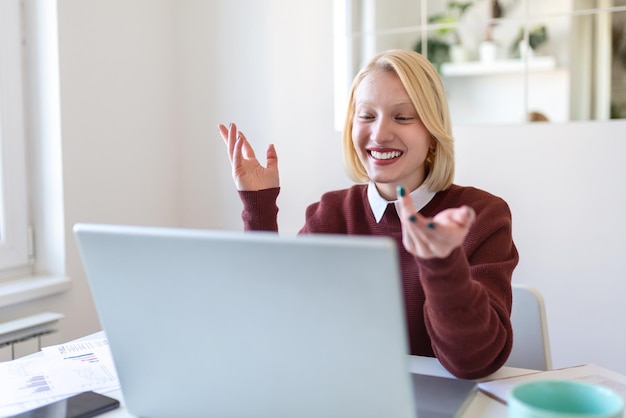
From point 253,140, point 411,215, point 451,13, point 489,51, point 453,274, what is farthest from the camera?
point 489,51

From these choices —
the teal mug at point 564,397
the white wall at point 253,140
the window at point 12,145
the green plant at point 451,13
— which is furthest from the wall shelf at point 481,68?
the teal mug at point 564,397

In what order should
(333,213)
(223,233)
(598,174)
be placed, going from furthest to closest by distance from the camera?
1. (598,174)
2. (333,213)
3. (223,233)

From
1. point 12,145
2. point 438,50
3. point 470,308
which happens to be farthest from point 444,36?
point 470,308

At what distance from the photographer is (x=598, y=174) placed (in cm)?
223

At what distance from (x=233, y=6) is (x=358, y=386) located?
7.46 feet

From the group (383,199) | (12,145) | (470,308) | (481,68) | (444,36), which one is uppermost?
(444,36)

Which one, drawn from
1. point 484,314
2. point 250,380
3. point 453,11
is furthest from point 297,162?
point 250,380

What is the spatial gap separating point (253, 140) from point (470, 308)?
1860 mm

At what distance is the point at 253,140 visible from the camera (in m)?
2.75

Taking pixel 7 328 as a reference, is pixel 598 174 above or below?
above

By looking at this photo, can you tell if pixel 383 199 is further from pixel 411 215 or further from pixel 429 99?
pixel 411 215

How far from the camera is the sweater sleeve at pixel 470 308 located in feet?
3.09

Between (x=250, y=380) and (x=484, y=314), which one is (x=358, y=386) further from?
(x=484, y=314)

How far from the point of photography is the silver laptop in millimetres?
668
